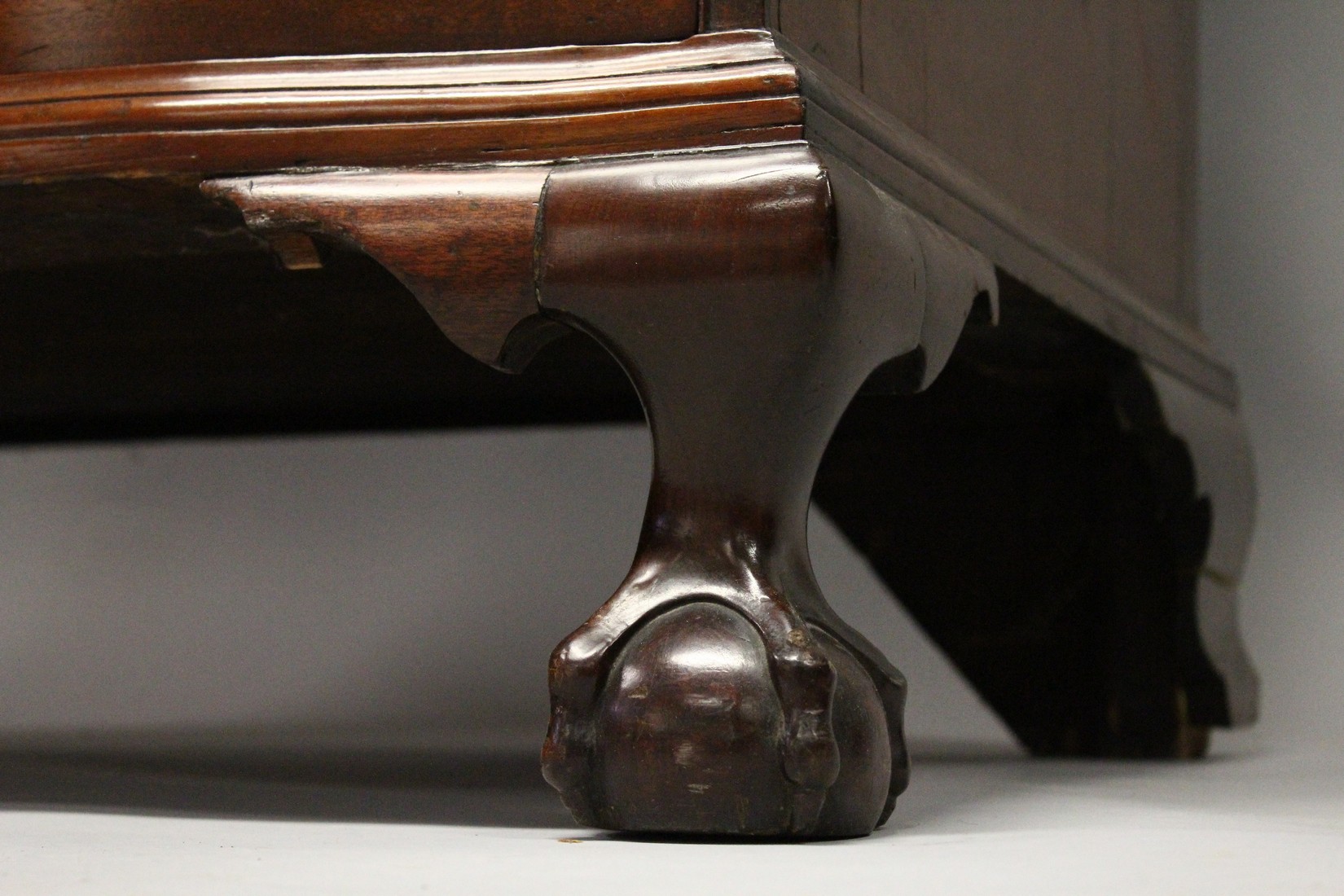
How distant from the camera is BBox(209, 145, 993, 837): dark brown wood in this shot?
63 centimetres

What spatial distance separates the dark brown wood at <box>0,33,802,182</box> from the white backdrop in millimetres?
767

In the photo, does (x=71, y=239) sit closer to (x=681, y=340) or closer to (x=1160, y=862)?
(x=681, y=340)

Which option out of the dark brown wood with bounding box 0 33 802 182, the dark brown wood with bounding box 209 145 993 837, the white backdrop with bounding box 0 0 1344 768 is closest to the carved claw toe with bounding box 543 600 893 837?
the dark brown wood with bounding box 209 145 993 837

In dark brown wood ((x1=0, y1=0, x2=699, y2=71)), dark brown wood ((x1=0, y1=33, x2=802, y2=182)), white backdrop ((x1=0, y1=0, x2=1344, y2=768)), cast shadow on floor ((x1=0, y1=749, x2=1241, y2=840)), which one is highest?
dark brown wood ((x1=0, y1=0, x2=699, y2=71))

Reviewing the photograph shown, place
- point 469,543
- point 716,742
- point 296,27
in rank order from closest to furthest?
point 716,742
point 296,27
point 469,543

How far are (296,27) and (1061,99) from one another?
50cm

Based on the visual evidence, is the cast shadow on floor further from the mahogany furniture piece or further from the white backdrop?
the white backdrop

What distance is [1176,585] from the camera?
1213mm

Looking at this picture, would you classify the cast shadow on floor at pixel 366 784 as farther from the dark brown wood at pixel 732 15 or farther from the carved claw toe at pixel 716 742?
the dark brown wood at pixel 732 15

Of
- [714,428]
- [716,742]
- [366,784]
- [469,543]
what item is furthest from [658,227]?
[469,543]

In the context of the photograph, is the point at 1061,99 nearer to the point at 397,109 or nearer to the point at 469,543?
the point at 397,109

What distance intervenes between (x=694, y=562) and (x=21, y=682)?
1.11 metres

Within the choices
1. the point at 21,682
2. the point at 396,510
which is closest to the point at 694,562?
the point at 396,510

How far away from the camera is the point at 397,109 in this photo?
712mm
